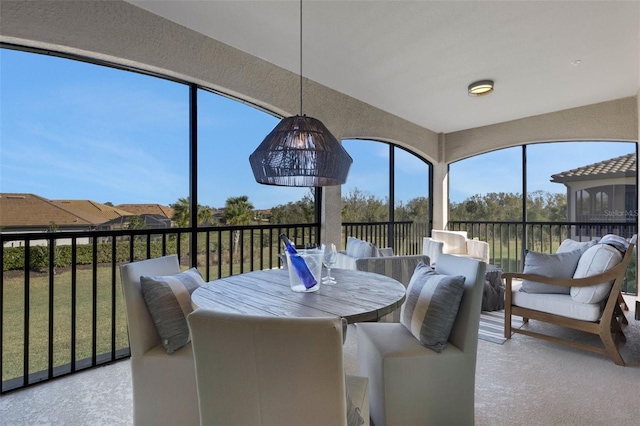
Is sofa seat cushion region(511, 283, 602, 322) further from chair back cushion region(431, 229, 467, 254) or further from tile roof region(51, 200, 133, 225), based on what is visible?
tile roof region(51, 200, 133, 225)

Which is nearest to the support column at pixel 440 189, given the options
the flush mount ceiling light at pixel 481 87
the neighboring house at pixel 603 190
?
the neighboring house at pixel 603 190

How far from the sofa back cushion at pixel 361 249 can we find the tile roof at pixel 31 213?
2277mm

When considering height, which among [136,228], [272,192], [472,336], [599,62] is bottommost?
[472,336]

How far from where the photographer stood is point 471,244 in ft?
16.4

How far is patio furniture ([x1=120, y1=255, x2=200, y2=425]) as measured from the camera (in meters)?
1.52

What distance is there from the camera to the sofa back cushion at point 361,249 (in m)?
2.93

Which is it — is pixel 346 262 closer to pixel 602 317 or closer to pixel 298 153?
pixel 298 153

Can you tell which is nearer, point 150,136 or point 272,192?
point 150,136

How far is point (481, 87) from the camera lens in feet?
12.2

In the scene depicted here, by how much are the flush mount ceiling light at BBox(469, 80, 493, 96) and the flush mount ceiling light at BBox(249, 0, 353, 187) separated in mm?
2753

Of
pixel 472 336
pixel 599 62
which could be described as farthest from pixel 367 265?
pixel 599 62

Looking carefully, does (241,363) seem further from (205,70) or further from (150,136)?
(205,70)

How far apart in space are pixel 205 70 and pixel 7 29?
127 cm

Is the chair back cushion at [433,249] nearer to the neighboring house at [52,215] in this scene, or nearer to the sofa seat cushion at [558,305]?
the sofa seat cushion at [558,305]
